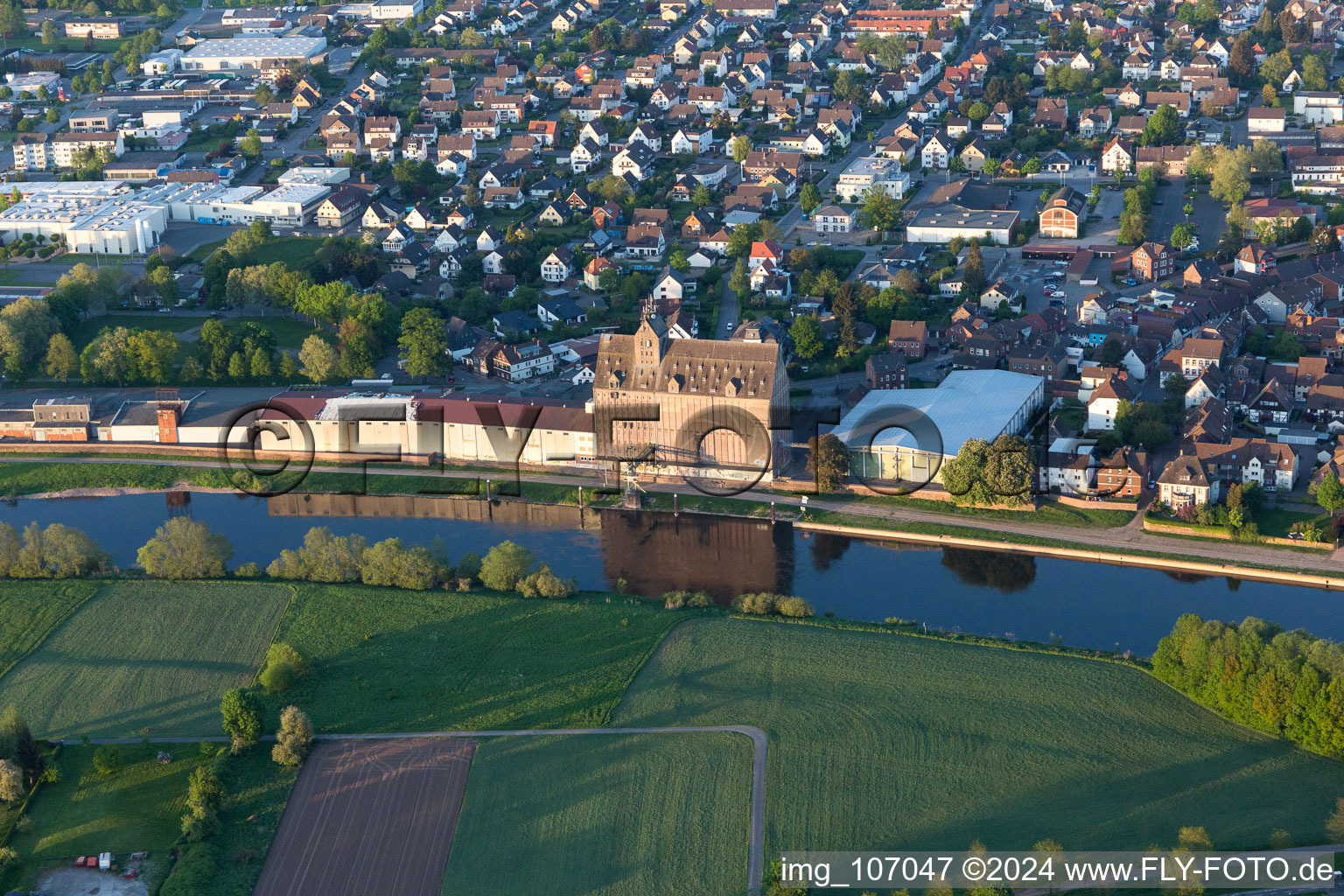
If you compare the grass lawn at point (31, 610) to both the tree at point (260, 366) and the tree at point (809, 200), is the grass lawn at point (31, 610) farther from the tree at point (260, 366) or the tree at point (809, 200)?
the tree at point (809, 200)

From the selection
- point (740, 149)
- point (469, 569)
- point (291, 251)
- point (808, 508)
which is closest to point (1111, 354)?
point (808, 508)

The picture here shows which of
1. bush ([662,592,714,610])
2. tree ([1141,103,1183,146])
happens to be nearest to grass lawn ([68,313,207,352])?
bush ([662,592,714,610])

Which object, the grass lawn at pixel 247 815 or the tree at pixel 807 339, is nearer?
the grass lawn at pixel 247 815

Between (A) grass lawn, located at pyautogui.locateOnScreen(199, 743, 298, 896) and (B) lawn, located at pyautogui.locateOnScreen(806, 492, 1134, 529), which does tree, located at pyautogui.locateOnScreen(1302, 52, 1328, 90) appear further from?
(A) grass lawn, located at pyautogui.locateOnScreen(199, 743, 298, 896)

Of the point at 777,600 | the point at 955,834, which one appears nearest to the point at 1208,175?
the point at 777,600

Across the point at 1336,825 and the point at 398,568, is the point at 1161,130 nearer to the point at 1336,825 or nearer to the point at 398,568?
the point at 398,568

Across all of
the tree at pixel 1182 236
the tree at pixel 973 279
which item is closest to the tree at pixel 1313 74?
the tree at pixel 1182 236

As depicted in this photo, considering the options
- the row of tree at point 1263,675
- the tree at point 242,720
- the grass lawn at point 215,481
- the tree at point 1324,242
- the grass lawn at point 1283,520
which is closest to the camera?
the row of tree at point 1263,675

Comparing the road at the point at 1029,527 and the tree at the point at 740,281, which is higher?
the tree at the point at 740,281
